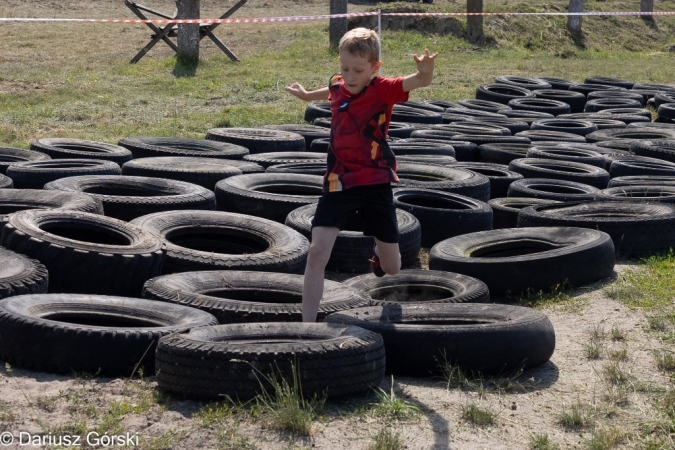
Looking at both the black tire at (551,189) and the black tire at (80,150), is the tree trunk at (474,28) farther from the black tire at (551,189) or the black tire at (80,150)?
the black tire at (80,150)

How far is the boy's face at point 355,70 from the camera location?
4887mm

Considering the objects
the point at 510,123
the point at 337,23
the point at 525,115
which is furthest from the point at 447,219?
the point at 337,23

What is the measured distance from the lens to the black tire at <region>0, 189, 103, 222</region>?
274 inches

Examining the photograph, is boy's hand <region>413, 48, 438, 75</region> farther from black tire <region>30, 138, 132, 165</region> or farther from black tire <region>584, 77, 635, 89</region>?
black tire <region>584, 77, 635, 89</region>

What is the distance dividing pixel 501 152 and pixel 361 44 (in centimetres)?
646

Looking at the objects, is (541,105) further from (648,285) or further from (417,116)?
(648,285)

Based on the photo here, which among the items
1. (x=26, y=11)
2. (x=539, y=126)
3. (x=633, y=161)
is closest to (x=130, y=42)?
(x=26, y=11)

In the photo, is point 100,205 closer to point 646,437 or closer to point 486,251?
point 486,251

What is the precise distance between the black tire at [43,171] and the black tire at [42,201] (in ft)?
3.65

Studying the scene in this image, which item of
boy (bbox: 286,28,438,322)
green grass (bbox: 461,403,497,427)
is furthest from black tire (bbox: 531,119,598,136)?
green grass (bbox: 461,403,497,427)

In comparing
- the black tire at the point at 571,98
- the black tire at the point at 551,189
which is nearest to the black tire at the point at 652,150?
the black tire at the point at 551,189

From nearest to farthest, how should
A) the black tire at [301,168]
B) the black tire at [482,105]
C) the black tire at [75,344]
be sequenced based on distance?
1. the black tire at [75,344]
2. the black tire at [301,168]
3. the black tire at [482,105]

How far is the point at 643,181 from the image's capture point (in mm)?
9508

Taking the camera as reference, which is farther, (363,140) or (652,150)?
(652,150)
